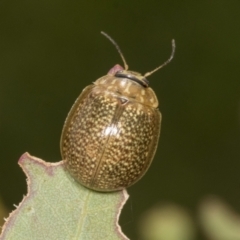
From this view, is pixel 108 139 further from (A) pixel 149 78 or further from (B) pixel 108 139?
(A) pixel 149 78

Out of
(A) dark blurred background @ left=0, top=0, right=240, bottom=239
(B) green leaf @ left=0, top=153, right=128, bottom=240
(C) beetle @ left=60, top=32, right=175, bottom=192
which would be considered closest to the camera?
(B) green leaf @ left=0, top=153, right=128, bottom=240

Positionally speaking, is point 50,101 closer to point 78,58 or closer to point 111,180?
point 78,58

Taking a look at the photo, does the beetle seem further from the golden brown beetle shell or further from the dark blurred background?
the dark blurred background

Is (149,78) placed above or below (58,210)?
above

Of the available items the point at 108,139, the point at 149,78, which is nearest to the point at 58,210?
the point at 108,139

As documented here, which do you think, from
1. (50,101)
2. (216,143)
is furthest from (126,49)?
(216,143)

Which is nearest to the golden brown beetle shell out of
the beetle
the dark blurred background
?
the beetle

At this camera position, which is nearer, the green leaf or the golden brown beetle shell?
the green leaf
